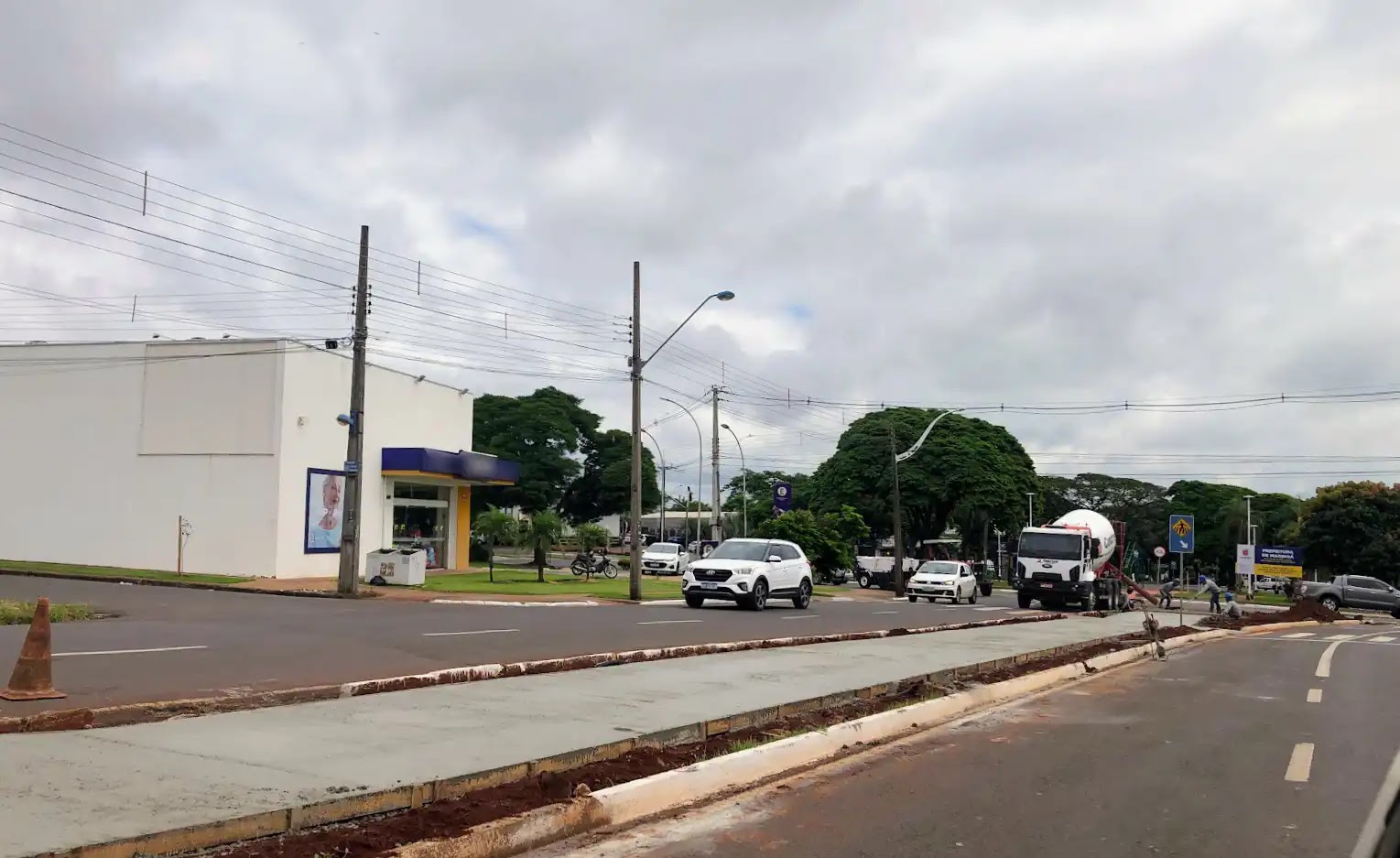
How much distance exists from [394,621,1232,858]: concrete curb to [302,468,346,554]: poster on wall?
81.9 ft

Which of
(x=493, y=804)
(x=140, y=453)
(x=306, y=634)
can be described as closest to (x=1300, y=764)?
(x=493, y=804)

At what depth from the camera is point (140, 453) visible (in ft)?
105

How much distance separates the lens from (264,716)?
329 inches

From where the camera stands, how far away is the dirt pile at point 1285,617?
28.7 m

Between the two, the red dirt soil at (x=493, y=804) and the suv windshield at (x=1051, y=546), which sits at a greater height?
the suv windshield at (x=1051, y=546)

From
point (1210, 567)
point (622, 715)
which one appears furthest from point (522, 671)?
point (1210, 567)

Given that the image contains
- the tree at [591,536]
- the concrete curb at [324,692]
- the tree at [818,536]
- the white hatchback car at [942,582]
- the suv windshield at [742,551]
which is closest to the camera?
the concrete curb at [324,692]

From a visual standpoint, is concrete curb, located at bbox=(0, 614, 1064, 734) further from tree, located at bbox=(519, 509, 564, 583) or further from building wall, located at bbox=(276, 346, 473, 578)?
building wall, located at bbox=(276, 346, 473, 578)

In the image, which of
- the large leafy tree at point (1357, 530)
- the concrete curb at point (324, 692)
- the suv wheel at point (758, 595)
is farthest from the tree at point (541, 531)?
the large leafy tree at point (1357, 530)

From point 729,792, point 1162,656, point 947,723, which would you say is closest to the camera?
point 729,792

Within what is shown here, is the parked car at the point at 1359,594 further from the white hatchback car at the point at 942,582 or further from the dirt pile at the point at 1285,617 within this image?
the white hatchback car at the point at 942,582

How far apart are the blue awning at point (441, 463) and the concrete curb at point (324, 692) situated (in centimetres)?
2245

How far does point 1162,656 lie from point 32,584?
25.4 meters

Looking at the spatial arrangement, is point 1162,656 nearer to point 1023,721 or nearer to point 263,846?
point 1023,721
